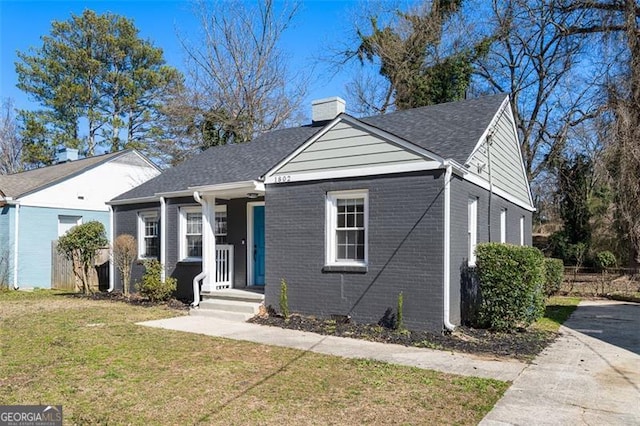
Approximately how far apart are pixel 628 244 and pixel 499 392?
1741 centimetres

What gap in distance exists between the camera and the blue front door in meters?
12.1

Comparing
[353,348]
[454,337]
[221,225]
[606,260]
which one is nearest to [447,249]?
[454,337]

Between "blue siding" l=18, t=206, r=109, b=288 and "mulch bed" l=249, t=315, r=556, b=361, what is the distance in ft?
38.3

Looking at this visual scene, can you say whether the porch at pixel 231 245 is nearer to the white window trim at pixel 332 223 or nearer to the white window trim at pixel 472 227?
the white window trim at pixel 332 223

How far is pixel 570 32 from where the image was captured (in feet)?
69.2

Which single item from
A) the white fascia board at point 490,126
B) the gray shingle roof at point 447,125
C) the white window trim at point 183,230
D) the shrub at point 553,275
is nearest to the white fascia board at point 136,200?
the white window trim at point 183,230

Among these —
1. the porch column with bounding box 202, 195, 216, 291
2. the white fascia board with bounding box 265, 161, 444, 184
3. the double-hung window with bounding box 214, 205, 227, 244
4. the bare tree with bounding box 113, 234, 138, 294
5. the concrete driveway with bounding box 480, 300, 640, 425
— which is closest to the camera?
the concrete driveway with bounding box 480, 300, 640, 425

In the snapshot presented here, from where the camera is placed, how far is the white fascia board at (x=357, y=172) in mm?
8477

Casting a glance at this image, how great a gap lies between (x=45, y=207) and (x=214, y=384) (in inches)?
591

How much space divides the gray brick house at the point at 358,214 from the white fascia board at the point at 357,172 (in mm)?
23

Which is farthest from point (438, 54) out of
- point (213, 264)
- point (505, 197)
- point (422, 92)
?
point (213, 264)

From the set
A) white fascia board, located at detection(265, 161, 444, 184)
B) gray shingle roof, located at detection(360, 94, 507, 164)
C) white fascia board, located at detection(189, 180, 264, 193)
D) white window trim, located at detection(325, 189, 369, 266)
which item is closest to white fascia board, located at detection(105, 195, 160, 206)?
white fascia board, located at detection(189, 180, 264, 193)

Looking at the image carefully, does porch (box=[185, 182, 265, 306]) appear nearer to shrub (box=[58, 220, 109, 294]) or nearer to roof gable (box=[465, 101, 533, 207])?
shrub (box=[58, 220, 109, 294])

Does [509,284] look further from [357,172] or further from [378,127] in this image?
[378,127]
